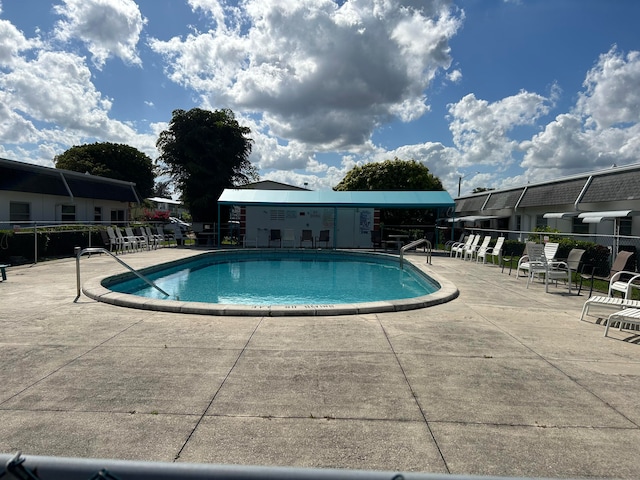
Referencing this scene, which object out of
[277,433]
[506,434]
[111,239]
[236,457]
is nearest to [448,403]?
[506,434]

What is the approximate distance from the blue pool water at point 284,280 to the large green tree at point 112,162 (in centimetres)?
3258

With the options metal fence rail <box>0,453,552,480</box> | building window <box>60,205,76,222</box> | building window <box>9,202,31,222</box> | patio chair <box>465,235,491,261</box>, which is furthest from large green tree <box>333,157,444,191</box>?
metal fence rail <box>0,453,552,480</box>

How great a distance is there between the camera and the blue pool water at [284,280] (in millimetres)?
9805

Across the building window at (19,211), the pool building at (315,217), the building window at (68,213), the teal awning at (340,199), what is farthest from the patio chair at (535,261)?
the building window at (68,213)

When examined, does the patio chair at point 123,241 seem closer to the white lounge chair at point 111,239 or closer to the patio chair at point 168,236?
the white lounge chair at point 111,239

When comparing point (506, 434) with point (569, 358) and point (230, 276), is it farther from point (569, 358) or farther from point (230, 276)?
point (230, 276)

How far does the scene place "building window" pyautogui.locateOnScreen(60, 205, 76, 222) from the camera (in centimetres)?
2230

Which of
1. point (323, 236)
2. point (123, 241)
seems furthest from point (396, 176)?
point (123, 241)

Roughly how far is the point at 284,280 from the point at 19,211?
50.2ft

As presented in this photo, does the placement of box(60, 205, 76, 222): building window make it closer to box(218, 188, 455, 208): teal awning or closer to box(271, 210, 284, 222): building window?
box(218, 188, 455, 208): teal awning

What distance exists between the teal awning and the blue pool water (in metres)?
3.02

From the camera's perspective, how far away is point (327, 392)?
10.9 ft

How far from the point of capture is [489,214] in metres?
30.8

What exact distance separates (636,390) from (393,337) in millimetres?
2378
